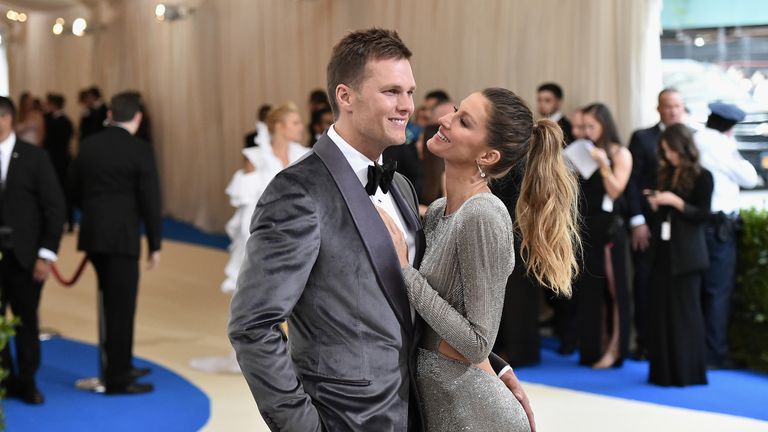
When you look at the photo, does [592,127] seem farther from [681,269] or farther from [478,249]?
[478,249]

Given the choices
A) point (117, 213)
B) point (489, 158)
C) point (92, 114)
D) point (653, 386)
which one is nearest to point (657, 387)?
point (653, 386)

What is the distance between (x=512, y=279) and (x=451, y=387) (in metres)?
4.40

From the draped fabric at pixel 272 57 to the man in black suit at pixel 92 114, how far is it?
86 cm

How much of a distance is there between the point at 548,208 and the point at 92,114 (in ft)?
44.9

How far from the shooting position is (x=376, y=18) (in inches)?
400

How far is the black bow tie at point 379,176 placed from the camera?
251cm

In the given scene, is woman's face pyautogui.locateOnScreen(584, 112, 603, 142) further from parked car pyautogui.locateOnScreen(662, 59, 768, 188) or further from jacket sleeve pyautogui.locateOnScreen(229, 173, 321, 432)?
jacket sleeve pyautogui.locateOnScreen(229, 173, 321, 432)

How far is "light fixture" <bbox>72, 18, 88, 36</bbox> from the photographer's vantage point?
1836 centimetres

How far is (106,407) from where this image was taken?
6.07m

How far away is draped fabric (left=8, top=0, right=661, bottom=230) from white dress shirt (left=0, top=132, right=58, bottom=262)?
3.91 meters

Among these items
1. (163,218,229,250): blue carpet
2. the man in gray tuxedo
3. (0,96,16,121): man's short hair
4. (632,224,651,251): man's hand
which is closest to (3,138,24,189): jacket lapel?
(0,96,16,121): man's short hair

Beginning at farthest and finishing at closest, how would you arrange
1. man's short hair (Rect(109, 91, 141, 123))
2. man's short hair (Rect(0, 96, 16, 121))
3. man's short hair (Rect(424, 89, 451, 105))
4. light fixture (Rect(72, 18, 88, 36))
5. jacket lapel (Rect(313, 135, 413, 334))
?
light fixture (Rect(72, 18, 88, 36)) < man's short hair (Rect(424, 89, 451, 105)) < man's short hair (Rect(109, 91, 141, 123)) < man's short hair (Rect(0, 96, 16, 121)) < jacket lapel (Rect(313, 135, 413, 334))

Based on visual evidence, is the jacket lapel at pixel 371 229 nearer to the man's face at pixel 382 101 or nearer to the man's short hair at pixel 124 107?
the man's face at pixel 382 101

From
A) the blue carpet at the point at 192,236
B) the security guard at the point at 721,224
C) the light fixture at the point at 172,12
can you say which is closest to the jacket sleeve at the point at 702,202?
the security guard at the point at 721,224
